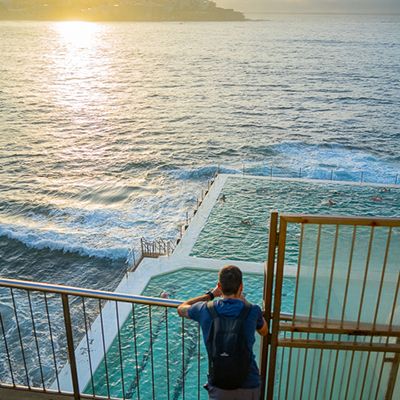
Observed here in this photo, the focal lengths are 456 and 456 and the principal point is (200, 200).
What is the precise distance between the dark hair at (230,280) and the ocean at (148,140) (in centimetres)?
1572

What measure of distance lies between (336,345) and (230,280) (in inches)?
49.3

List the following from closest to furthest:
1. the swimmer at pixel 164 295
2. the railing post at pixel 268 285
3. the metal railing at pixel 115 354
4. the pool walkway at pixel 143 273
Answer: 1. the railing post at pixel 268 285
2. the metal railing at pixel 115 354
3. the pool walkway at pixel 143 273
4. the swimmer at pixel 164 295

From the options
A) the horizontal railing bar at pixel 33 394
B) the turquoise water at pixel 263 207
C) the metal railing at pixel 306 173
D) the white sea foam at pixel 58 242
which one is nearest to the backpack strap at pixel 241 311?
the horizontal railing bar at pixel 33 394

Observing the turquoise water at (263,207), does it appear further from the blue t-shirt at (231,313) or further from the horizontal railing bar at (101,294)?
the blue t-shirt at (231,313)

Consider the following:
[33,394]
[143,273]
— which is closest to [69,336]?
[33,394]

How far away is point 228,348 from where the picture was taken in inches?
128

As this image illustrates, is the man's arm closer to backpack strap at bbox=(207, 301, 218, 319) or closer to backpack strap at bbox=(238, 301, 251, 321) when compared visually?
backpack strap at bbox=(207, 301, 218, 319)

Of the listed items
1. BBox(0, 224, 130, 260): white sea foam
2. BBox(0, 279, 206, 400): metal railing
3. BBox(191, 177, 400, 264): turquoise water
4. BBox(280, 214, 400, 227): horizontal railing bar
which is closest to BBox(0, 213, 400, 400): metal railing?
BBox(280, 214, 400, 227): horizontal railing bar

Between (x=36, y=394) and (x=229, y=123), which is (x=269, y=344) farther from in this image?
(x=229, y=123)

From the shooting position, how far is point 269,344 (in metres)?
3.92

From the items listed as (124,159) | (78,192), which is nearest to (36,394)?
(78,192)

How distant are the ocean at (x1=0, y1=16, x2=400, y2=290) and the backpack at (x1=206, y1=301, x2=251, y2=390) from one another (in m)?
15.5

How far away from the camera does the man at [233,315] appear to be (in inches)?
128

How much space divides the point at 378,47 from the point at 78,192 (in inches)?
4548
